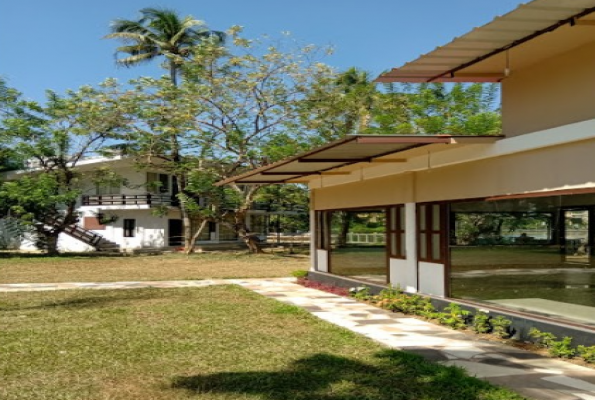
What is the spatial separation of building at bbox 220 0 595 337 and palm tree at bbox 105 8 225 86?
2038cm

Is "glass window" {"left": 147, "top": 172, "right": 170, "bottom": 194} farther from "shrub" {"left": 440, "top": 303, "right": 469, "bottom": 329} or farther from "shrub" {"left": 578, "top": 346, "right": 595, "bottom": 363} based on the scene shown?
"shrub" {"left": 578, "top": 346, "right": 595, "bottom": 363}

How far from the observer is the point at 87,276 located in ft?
60.0

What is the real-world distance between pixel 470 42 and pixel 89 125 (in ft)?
78.8

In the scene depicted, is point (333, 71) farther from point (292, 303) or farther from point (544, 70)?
point (544, 70)

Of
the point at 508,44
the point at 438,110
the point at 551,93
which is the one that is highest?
the point at 438,110

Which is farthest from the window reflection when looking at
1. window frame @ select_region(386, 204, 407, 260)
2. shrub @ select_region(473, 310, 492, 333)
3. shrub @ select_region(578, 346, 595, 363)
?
shrub @ select_region(578, 346, 595, 363)

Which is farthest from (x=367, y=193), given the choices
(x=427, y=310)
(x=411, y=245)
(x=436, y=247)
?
(x=427, y=310)

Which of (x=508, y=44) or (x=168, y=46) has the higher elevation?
(x=168, y=46)

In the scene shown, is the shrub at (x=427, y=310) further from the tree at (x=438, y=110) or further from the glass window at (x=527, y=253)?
the tree at (x=438, y=110)

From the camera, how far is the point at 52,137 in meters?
27.4

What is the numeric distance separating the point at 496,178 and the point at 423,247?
2364 millimetres

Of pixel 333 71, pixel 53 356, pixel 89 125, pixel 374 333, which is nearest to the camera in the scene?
pixel 53 356

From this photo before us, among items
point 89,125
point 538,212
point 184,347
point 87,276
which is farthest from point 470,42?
point 89,125

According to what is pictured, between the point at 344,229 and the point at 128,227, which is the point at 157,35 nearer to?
the point at 128,227
